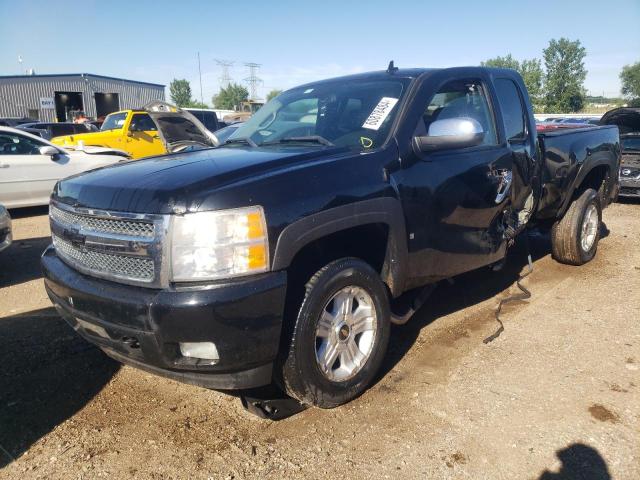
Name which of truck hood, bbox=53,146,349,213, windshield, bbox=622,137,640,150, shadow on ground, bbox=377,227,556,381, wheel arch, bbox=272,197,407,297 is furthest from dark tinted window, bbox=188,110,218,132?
wheel arch, bbox=272,197,407,297

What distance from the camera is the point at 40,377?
11.0 ft

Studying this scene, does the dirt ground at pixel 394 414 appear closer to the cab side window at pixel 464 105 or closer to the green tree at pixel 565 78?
the cab side window at pixel 464 105

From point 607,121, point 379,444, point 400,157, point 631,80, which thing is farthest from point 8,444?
point 631,80

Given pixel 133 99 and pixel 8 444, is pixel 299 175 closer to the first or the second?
pixel 8 444

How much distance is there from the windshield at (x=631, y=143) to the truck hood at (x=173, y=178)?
31.7ft

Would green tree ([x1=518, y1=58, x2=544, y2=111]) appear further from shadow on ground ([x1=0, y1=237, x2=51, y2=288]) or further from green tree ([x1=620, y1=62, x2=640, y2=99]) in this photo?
shadow on ground ([x1=0, y1=237, x2=51, y2=288])

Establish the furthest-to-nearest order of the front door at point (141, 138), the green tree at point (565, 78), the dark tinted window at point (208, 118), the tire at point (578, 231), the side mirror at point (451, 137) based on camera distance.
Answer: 1. the green tree at point (565, 78)
2. the dark tinted window at point (208, 118)
3. the front door at point (141, 138)
4. the tire at point (578, 231)
5. the side mirror at point (451, 137)

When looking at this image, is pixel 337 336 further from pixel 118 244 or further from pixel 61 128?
pixel 61 128

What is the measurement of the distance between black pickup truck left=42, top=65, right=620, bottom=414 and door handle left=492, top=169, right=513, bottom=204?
16 mm

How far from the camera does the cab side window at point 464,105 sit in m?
3.67

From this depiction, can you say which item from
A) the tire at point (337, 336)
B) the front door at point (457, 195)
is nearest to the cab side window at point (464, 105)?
the front door at point (457, 195)

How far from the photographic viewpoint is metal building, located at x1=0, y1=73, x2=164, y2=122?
1545 inches

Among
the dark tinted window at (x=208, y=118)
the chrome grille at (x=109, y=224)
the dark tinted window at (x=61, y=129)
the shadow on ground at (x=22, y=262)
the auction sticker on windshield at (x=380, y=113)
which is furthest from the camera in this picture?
the dark tinted window at (x=61, y=129)

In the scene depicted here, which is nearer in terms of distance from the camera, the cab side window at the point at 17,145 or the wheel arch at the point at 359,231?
the wheel arch at the point at 359,231
